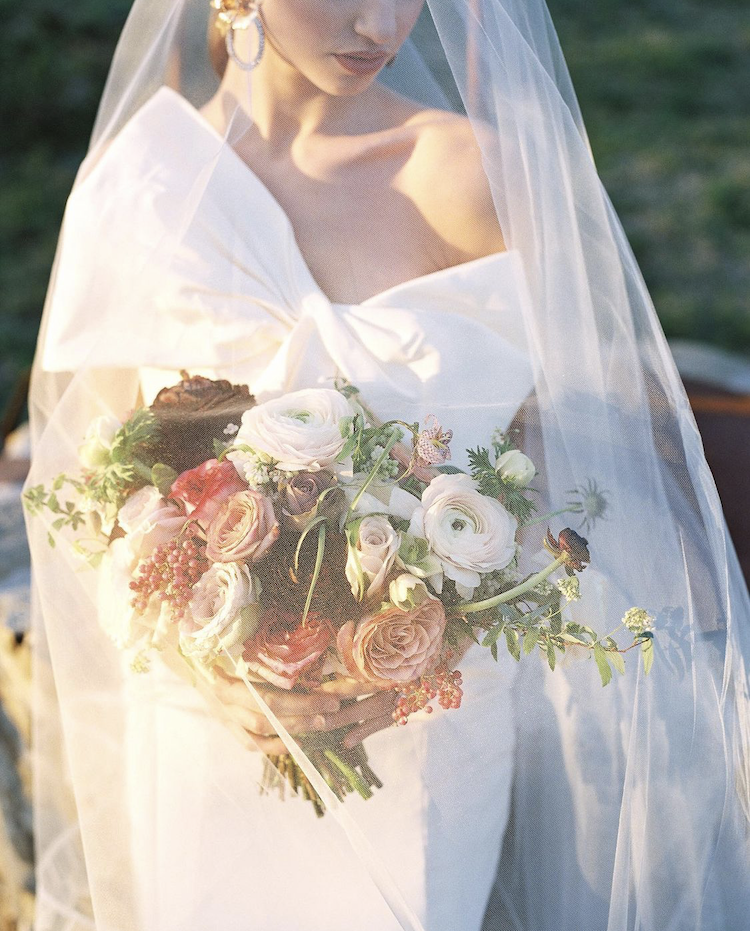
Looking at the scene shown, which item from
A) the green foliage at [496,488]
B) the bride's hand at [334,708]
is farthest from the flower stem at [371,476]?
the bride's hand at [334,708]

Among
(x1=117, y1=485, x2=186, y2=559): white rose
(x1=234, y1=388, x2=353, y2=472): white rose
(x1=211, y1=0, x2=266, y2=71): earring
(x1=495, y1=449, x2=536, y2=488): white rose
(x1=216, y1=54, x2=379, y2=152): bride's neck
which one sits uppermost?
(x1=211, y1=0, x2=266, y2=71): earring

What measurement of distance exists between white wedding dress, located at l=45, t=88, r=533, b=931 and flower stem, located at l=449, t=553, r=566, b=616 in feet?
0.30

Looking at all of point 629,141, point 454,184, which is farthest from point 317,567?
point 629,141

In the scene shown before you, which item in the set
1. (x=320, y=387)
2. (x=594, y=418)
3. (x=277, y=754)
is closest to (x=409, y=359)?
(x=320, y=387)

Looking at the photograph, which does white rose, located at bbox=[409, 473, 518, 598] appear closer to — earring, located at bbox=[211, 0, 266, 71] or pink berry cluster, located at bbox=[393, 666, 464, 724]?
pink berry cluster, located at bbox=[393, 666, 464, 724]

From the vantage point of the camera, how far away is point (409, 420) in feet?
4.59

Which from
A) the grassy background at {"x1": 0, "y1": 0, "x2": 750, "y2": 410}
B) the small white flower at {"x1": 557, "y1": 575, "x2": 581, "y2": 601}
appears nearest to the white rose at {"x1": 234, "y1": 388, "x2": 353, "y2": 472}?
the small white flower at {"x1": 557, "y1": 575, "x2": 581, "y2": 601}

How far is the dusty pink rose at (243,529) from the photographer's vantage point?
125 centimetres

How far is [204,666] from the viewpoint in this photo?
135 centimetres

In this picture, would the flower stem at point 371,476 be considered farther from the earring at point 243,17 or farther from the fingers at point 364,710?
the earring at point 243,17

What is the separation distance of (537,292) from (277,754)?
0.75 meters

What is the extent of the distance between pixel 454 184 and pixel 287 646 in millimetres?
736

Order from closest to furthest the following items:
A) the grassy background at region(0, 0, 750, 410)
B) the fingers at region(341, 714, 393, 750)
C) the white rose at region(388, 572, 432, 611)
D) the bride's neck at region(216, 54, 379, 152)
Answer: the white rose at region(388, 572, 432, 611)
the fingers at region(341, 714, 393, 750)
the bride's neck at region(216, 54, 379, 152)
the grassy background at region(0, 0, 750, 410)

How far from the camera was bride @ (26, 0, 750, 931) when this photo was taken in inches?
55.1
